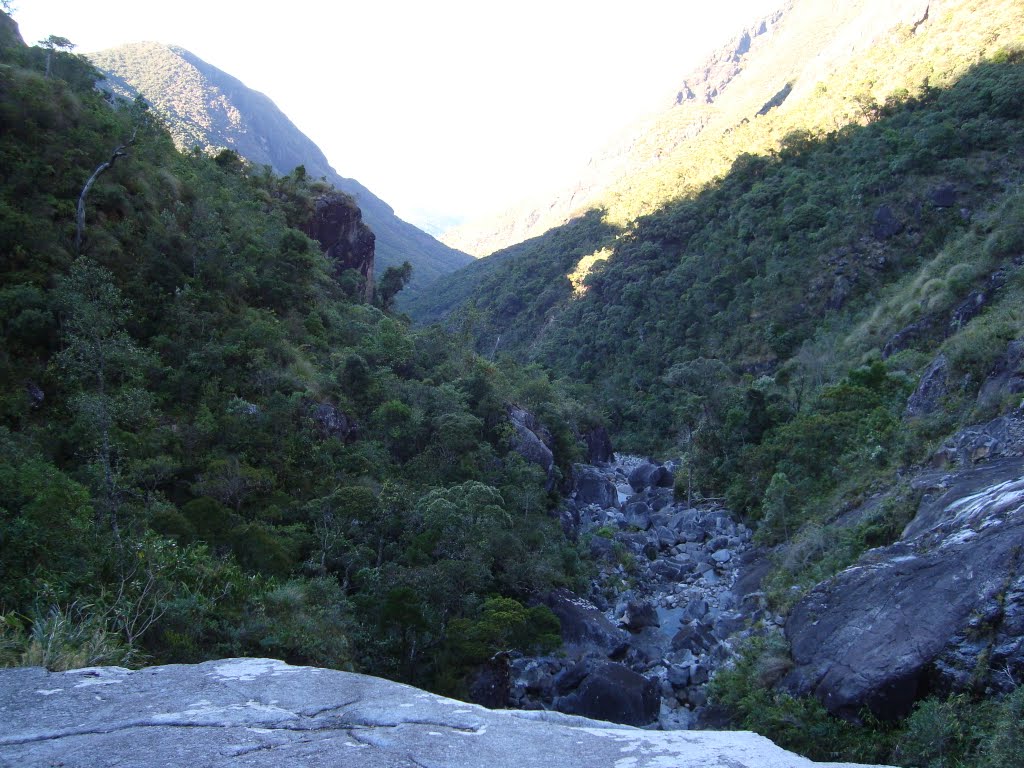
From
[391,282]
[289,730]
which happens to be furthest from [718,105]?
[289,730]

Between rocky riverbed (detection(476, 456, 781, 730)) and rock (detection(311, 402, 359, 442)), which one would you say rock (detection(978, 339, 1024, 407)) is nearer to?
rocky riverbed (detection(476, 456, 781, 730))

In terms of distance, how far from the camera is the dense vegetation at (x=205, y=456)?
7.98 metres


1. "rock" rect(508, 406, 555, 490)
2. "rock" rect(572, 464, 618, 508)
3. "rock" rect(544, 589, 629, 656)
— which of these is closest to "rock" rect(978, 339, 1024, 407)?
"rock" rect(544, 589, 629, 656)

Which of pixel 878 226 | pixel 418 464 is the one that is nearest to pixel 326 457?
pixel 418 464

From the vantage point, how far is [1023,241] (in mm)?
21297

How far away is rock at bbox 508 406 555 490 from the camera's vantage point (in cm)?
2253

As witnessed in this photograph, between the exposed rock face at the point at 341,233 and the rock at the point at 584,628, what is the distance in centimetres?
2419

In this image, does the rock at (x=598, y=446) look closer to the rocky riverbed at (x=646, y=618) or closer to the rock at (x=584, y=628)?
the rocky riverbed at (x=646, y=618)

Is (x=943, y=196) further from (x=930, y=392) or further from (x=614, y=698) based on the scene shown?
(x=614, y=698)

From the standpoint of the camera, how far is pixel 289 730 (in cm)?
353

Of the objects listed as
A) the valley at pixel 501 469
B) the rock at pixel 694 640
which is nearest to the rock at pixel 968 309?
the valley at pixel 501 469

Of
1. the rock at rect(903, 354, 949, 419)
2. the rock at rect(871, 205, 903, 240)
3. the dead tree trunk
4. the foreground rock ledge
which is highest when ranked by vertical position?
the rock at rect(871, 205, 903, 240)

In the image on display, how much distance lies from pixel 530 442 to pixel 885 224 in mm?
25989

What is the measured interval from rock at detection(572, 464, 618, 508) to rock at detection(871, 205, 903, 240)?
22.2 metres
